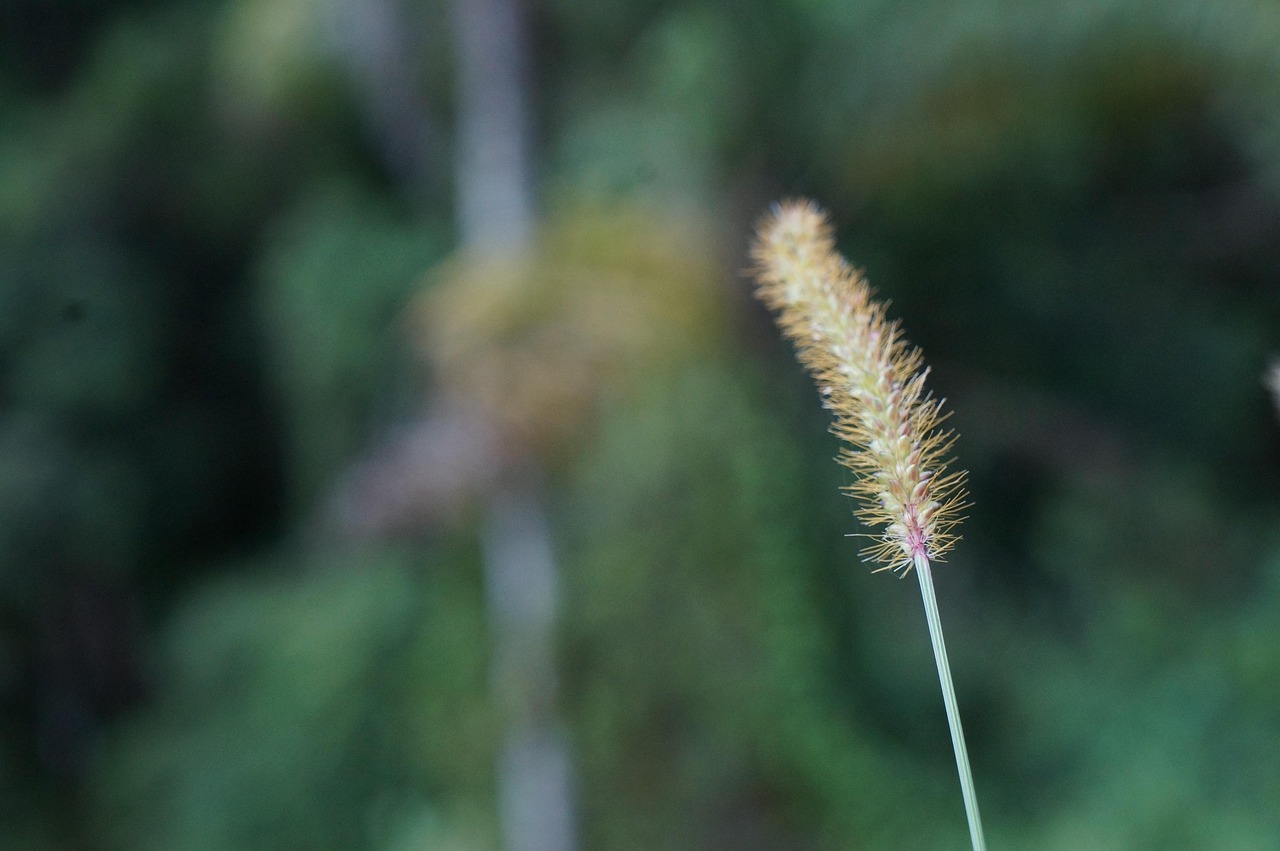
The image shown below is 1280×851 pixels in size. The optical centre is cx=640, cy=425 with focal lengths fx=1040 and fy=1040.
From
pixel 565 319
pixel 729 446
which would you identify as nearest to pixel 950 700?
pixel 565 319

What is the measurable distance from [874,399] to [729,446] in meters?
2.15

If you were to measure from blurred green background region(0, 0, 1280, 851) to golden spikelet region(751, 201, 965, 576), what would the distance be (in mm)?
1595

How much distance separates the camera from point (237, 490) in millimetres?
5137

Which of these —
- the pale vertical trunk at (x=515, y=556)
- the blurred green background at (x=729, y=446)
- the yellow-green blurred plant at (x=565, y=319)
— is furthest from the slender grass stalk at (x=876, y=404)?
the pale vertical trunk at (x=515, y=556)

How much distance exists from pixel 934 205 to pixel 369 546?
2265 millimetres

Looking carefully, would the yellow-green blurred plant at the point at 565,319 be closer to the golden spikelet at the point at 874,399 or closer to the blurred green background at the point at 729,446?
the blurred green background at the point at 729,446

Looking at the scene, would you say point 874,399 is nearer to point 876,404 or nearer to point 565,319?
point 876,404

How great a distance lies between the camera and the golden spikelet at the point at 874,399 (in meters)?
0.36

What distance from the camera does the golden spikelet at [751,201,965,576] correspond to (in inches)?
14.2

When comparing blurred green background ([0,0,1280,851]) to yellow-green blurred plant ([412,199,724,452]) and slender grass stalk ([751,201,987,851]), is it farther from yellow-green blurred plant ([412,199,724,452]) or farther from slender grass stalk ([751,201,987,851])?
slender grass stalk ([751,201,987,851])

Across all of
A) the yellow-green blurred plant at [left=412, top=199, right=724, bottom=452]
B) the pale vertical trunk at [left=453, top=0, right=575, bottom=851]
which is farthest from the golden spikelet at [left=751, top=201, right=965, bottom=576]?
the pale vertical trunk at [left=453, top=0, right=575, bottom=851]

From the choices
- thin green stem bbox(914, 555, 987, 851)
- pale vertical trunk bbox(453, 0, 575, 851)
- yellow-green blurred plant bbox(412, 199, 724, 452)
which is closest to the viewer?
thin green stem bbox(914, 555, 987, 851)

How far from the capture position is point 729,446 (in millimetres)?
2512

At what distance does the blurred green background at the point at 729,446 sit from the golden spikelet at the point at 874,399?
5.23ft
